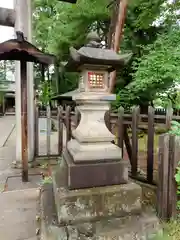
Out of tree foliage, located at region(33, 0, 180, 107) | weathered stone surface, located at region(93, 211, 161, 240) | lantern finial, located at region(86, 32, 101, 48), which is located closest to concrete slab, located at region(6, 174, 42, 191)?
weathered stone surface, located at region(93, 211, 161, 240)

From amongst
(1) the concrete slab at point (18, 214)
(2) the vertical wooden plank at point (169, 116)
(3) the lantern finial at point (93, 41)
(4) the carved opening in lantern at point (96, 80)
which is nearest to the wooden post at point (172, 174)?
(2) the vertical wooden plank at point (169, 116)

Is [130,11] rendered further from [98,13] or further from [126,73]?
[126,73]

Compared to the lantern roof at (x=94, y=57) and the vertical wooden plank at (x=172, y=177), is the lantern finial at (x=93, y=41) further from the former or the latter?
the vertical wooden plank at (x=172, y=177)

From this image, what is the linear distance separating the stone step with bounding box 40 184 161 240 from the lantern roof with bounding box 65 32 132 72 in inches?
66.5

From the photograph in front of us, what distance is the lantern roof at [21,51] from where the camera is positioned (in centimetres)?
324

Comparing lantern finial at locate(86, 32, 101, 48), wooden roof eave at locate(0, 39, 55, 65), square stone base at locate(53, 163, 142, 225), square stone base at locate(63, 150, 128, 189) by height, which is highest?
wooden roof eave at locate(0, 39, 55, 65)

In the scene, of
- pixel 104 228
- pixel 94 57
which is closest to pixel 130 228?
pixel 104 228

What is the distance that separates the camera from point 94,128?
246 centimetres

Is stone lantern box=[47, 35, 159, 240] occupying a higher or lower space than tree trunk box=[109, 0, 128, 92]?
lower

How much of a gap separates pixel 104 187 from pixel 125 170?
318 mm

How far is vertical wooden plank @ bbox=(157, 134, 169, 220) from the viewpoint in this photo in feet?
7.84

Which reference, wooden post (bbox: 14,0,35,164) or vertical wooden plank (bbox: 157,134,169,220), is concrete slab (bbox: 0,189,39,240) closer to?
vertical wooden plank (bbox: 157,134,169,220)

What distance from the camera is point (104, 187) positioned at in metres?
2.34

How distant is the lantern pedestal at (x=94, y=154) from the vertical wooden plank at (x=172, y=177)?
50 cm
